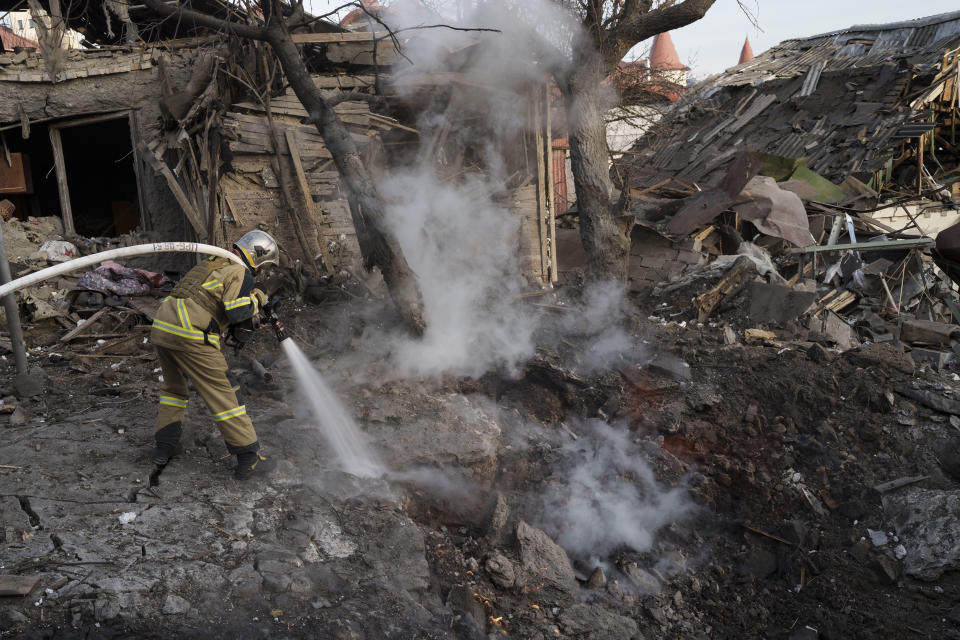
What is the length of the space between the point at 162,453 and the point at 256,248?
5.35ft

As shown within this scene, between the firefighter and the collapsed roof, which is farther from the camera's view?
the collapsed roof

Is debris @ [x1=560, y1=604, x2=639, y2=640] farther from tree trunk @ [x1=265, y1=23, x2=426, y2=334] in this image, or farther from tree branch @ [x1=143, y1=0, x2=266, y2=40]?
tree branch @ [x1=143, y1=0, x2=266, y2=40]

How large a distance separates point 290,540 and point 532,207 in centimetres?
650

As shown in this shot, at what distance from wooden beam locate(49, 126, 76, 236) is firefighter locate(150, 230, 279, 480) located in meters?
6.92

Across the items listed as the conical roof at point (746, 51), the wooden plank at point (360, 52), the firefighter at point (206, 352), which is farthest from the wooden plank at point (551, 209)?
the conical roof at point (746, 51)

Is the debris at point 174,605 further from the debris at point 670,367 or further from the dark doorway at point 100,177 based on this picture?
the dark doorway at point 100,177

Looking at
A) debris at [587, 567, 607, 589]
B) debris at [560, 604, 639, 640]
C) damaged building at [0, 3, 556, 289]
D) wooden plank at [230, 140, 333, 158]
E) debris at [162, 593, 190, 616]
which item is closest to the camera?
debris at [162, 593, 190, 616]

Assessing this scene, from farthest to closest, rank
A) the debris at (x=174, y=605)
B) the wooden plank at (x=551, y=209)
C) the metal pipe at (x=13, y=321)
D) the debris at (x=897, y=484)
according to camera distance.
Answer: the wooden plank at (x=551, y=209) < the metal pipe at (x=13, y=321) < the debris at (x=897, y=484) < the debris at (x=174, y=605)

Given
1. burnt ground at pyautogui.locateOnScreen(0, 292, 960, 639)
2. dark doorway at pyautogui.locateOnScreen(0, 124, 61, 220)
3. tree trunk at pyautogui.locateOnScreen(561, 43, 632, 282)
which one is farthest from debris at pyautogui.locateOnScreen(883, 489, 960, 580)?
dark doorway at pyautogui.locateOnScreen(0, 124, 61, 220)

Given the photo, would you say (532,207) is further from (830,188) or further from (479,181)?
(830,188)

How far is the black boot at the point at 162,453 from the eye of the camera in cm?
433

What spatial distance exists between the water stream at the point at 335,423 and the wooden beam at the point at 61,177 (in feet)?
21.1

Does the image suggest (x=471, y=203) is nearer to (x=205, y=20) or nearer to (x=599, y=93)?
(x=599, y=93)

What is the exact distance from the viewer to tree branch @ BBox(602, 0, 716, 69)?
22.1 ft
